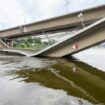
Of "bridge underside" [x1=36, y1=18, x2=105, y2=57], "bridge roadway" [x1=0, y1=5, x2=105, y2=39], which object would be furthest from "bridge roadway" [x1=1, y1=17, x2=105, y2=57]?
"bridge roadway" [x1=0, y1=5, x2=105, y2=39]

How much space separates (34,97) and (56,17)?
33.2m

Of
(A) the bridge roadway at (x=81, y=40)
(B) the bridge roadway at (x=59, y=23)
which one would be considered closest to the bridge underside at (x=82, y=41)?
(A) the bridge roadway at (x=81, y=40)

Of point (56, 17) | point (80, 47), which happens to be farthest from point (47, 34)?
point (80, 47)

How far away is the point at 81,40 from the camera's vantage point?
28.0 m

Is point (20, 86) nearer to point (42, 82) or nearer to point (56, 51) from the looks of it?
point (42, 82)

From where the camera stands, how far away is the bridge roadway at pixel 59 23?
1328 inches

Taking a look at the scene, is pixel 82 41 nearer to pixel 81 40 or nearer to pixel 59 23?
pixel 81 40

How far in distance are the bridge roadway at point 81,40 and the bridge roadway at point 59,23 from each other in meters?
6.81

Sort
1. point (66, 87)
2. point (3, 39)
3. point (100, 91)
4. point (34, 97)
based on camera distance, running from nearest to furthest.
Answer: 1. point (34, 97)
2. point (100, 91)
3. point (66, 87)
4. point (3, 39)

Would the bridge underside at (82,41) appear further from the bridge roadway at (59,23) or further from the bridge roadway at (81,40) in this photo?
the bridge roadway at (59,23)

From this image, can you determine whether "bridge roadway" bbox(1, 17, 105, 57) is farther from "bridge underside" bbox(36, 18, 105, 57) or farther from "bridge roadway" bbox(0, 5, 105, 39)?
"bridge roadway" bbox(0, 5, 105, 39)

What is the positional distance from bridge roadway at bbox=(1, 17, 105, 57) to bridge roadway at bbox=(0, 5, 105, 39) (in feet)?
22.3

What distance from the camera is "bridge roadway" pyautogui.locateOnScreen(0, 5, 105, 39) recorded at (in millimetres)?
33719

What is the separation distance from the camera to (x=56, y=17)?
4100 centimetres
